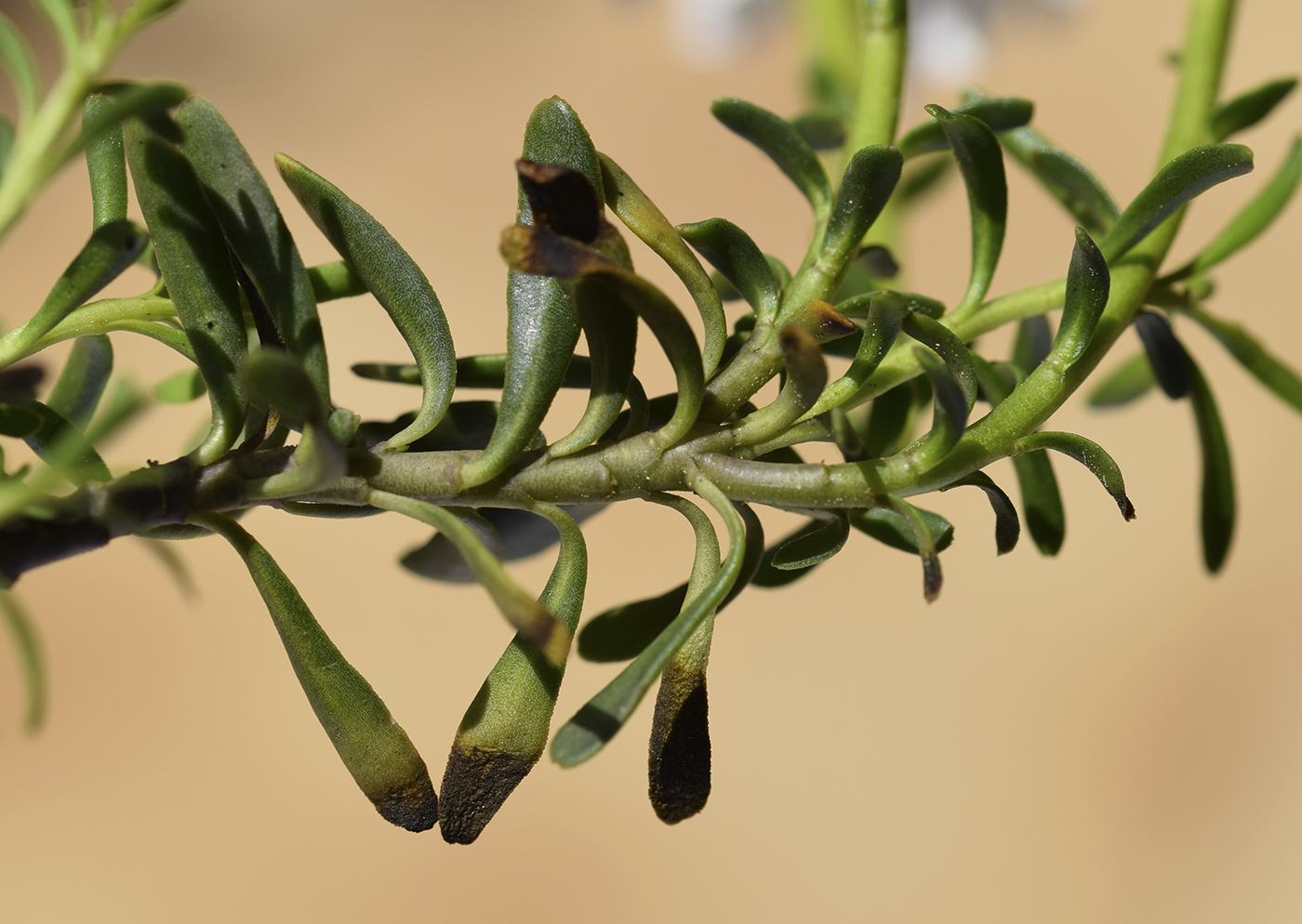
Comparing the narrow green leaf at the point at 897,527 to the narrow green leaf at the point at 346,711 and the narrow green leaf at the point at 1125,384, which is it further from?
the narrow green leaf at the point at 1125,384

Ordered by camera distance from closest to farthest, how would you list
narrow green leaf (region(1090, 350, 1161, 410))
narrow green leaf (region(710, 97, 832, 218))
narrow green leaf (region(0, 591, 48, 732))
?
1. narrow green leaf (region(0, 591, 48, 732))
2. narrow green leaf (region(710, 97, 832, 218))
3. narrow green leaf (region(1090, 350, 1161, 410))

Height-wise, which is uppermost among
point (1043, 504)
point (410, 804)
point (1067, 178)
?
point (1067, 178)

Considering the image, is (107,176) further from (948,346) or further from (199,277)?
(948,346)

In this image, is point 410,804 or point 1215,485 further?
point 1215,485

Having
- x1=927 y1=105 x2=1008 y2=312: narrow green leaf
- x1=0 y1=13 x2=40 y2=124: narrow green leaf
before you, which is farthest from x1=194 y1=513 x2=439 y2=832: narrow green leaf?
x1=927 y1=105 x2=1008 y2=312: narrow green leaf

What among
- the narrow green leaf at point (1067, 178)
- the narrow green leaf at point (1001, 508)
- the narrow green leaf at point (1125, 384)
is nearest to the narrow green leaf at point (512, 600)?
the narrow green leaf at point (1001, 508)

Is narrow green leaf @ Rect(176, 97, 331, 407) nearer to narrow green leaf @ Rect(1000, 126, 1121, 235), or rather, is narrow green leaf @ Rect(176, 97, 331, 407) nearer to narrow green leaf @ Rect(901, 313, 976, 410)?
narrow green leaf @ Rect(901, 313, 976, 410)

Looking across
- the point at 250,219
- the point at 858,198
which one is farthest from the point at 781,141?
the point at 250,219
